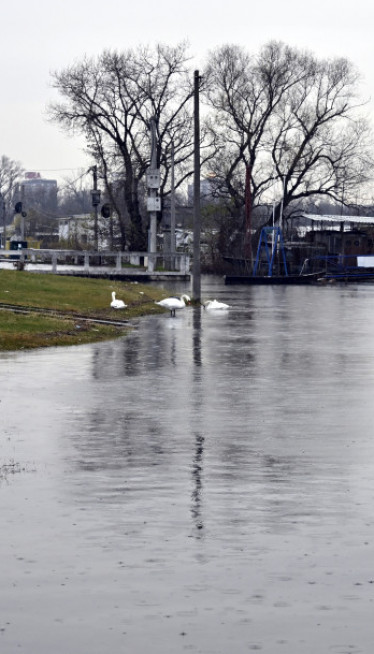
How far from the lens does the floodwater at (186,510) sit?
257 inches

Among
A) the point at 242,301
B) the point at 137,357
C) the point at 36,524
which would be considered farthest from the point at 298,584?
the point at 242,301

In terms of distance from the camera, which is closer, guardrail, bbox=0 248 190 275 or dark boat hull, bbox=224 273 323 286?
guardrail, bbox=0 248 190 275

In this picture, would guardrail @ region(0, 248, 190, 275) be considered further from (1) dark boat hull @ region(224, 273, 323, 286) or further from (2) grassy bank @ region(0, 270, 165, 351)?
(2) grassy bank @ region(0, 270, 165, 351)

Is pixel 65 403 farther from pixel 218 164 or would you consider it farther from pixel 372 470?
pixel 218 164

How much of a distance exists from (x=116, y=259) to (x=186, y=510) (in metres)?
58.0

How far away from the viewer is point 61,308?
3388 centimetres

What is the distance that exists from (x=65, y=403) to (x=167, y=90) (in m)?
68.5

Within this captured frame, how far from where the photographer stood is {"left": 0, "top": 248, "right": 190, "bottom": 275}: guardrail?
60469 millimetres

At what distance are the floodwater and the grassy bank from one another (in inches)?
200

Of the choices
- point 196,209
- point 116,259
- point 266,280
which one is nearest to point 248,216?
point 266,280

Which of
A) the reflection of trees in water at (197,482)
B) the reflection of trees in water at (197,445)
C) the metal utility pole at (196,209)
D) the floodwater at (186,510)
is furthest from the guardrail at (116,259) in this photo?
the reflection of trees in water at (197,482)

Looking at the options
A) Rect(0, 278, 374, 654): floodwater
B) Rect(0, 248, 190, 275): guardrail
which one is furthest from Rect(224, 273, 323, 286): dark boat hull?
Rect(0, 278, 374, 654): floodwater

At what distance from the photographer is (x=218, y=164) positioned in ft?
293

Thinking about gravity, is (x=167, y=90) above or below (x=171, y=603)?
above
